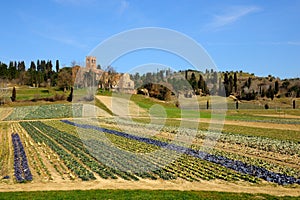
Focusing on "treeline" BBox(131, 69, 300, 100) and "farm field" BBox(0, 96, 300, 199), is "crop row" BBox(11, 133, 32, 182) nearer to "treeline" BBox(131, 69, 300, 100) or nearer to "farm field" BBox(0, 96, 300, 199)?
"farm field" BBox(0, 96, 300, 199)

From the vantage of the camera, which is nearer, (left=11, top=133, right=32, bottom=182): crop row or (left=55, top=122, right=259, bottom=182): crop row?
(left=11, top=133, right=32, bottom=182): crop row

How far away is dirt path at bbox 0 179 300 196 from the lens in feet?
49.5

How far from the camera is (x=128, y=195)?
1390 cm

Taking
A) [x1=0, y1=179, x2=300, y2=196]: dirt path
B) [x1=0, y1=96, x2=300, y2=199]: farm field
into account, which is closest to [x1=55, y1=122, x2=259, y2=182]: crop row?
[x1=0, y1=96, x2=300, y2=199]: farm field

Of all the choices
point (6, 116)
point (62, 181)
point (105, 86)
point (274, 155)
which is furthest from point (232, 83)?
point (62, 181)

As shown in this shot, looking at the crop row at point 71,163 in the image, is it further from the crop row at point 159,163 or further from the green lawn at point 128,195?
the green lawn at point 128,195

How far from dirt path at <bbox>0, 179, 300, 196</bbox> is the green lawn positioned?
75cm

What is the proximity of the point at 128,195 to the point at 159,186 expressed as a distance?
229 centimetres

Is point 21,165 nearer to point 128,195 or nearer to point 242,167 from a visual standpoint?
point 128,195

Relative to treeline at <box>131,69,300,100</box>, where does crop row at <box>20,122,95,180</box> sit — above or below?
below

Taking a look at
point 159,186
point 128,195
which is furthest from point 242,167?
point 128,195

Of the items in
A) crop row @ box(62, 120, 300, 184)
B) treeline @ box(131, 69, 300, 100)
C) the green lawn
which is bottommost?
crop row @ box(62, 120, 300, 184)

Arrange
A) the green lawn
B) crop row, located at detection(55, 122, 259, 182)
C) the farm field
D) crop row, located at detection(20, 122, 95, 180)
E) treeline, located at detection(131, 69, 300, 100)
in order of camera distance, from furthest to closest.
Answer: treeline, located at detection(131, 69, 300, 100) → crop row, located at detection(55, 122, 259, 182) → crop row, located at detection(20, 122, 95, 180) → the farm field → the green lawn

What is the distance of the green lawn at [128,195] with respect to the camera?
13.5 metres
